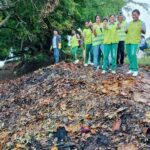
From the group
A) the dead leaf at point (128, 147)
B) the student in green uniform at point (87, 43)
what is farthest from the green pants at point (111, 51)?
the dead leaf at point (128, 147)

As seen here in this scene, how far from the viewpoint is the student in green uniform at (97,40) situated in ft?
61.6

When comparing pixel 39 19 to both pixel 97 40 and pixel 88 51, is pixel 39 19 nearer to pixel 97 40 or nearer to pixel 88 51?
pixel 88 51

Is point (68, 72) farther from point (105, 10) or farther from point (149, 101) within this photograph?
point (105, 10)

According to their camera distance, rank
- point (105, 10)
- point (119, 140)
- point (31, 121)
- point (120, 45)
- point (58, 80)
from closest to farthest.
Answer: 1. point (119, 140)
2. point (31, 121)
3. point (58, 80)
4. point (120, 45)
5. point (105, 10)

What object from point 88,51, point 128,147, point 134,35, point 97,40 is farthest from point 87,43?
point 128,147

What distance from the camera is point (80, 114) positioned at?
13539mm

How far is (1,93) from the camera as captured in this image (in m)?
20.1

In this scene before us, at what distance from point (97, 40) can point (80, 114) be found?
580cm

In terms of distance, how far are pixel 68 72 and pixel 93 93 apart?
14.1ft

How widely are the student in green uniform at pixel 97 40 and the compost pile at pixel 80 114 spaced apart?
0.84 meters

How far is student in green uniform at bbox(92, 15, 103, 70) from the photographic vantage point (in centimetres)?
1878

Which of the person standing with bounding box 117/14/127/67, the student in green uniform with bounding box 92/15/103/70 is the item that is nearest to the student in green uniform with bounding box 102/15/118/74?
the person standing with bounding box 117/14/127/67

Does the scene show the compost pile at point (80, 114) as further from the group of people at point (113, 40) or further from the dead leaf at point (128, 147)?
the group of people at point (113, 40)

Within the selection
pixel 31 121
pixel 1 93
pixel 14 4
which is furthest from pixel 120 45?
pixel 14 4
